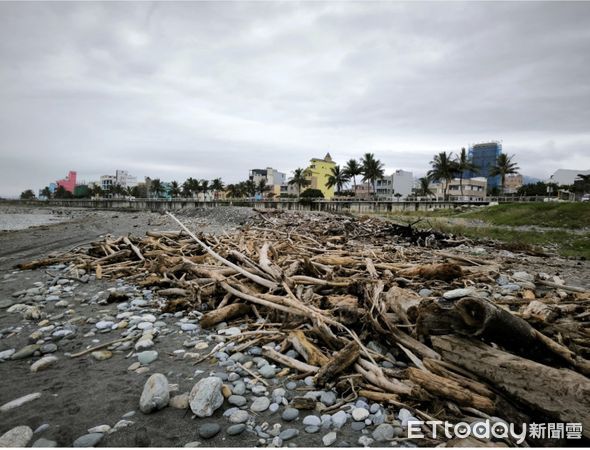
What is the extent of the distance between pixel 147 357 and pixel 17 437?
1.30 m

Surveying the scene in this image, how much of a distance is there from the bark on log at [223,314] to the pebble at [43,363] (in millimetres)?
1679

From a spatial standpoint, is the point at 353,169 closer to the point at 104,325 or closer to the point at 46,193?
the point at 104,325

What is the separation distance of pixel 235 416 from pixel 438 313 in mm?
2057

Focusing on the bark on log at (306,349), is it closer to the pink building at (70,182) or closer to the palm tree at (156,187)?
the palm tree at (156,187)

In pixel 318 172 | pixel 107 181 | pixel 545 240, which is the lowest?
pixel 545 240

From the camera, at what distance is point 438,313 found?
300 cm

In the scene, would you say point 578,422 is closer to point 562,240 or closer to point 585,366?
point 585,366

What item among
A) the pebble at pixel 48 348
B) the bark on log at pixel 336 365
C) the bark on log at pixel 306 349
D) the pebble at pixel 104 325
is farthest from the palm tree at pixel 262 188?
the bark on log at pixel 336 365

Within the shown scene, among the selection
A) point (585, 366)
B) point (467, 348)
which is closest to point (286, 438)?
point (467, 348)

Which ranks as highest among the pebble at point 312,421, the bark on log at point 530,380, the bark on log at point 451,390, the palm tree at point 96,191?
the palm tree at point 96,191

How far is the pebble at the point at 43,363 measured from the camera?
336 cm

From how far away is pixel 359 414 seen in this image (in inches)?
101

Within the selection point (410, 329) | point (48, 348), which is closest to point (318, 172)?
point (410, 329)

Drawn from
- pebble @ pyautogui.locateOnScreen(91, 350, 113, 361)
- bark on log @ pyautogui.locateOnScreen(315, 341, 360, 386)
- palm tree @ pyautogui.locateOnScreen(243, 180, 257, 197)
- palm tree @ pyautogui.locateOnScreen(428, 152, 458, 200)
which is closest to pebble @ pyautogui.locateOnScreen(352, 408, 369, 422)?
bark on log @ pyautogui.locateOnScreen(315, 341, 360, 386)
